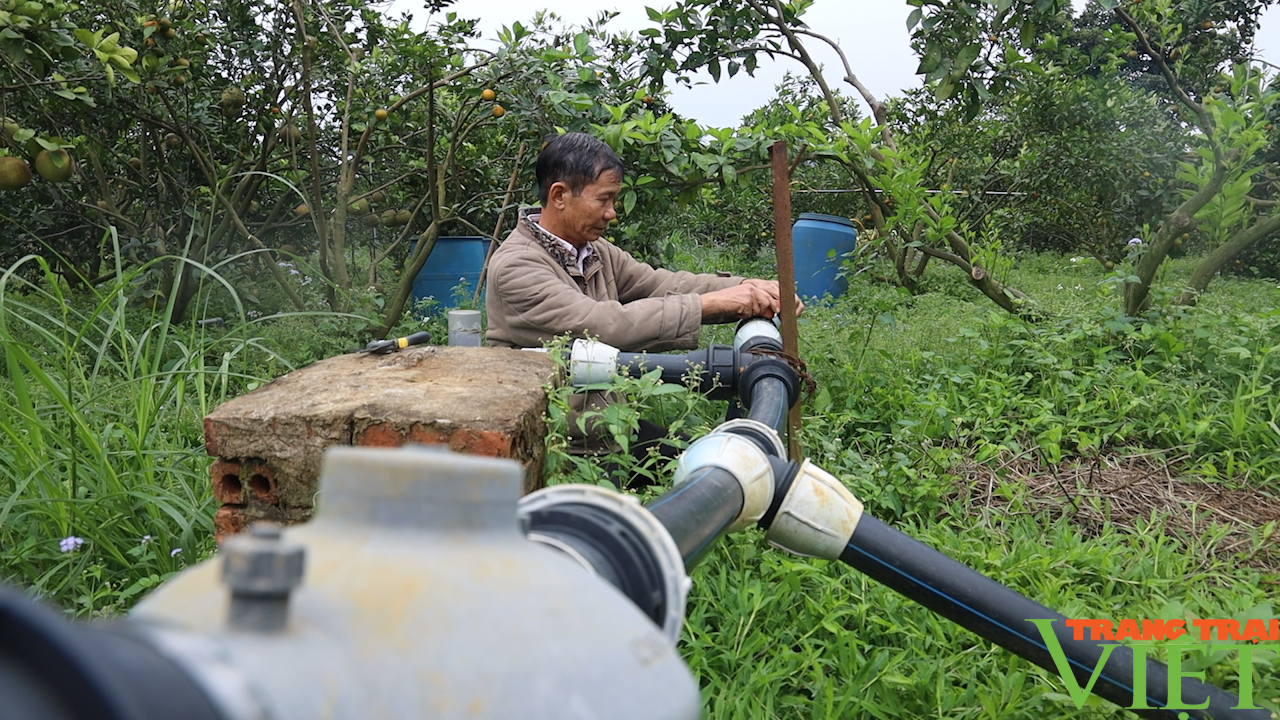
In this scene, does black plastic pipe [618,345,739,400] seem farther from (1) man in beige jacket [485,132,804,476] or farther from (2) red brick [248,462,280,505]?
(2) red brick [248,462,280,505]

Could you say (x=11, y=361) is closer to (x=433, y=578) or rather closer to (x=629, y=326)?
(x=629, y=326)

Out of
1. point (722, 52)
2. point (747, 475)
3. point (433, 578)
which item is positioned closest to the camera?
point (433, 578)

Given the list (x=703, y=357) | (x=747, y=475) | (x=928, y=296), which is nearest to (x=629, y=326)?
(x=703, y=357)

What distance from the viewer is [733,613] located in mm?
2039

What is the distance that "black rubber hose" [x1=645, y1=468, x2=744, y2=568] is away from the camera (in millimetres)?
1015

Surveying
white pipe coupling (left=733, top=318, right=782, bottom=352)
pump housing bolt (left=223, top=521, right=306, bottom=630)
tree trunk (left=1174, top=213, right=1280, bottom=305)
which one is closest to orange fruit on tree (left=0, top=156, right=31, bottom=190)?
white pipe coupling (left=733, top=318, right=782, bottom=352)

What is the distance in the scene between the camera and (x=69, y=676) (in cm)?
33

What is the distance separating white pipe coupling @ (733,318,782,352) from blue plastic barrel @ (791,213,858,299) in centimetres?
443

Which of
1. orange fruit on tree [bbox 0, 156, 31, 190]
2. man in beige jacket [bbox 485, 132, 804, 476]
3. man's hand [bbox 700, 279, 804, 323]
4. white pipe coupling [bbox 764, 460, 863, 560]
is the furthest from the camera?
orange fruit on tree [bbox 0, 156, 31, 190]

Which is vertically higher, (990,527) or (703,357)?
(703,357)

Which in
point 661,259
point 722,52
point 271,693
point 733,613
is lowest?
point 733,613

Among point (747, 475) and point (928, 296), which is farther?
point (928, 296)

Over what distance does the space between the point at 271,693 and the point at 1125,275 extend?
4.04 m

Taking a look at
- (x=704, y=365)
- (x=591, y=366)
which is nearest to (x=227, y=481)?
(x=591, y=366)
